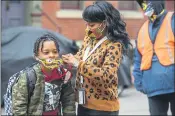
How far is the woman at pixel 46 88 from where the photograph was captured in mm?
3238

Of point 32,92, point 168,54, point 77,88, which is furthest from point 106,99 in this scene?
point 168,54

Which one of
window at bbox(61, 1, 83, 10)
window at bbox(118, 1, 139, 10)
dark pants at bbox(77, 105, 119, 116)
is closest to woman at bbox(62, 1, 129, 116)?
dark pants at bbox(77, 105, 119, 116)

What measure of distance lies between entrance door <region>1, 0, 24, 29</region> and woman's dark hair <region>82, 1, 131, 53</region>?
10.0 metres

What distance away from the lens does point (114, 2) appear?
46.2ft

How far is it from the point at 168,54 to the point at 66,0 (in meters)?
9.66

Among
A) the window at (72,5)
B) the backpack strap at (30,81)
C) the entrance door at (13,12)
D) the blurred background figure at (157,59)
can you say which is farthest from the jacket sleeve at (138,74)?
the window at (72,5)

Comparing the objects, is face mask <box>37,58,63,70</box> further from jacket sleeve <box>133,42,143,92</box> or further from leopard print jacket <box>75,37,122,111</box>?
jacket sleeve <box>133,42,143,92</box>

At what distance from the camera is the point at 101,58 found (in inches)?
132

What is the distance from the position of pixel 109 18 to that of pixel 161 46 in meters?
1.16

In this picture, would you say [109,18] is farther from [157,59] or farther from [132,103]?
[132,103]

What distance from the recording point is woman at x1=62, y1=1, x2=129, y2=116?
3.29 m

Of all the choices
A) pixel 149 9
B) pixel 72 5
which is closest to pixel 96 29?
pixel 149 9

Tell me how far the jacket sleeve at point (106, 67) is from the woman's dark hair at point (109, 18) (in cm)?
12

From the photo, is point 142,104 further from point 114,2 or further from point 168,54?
point 114,2
